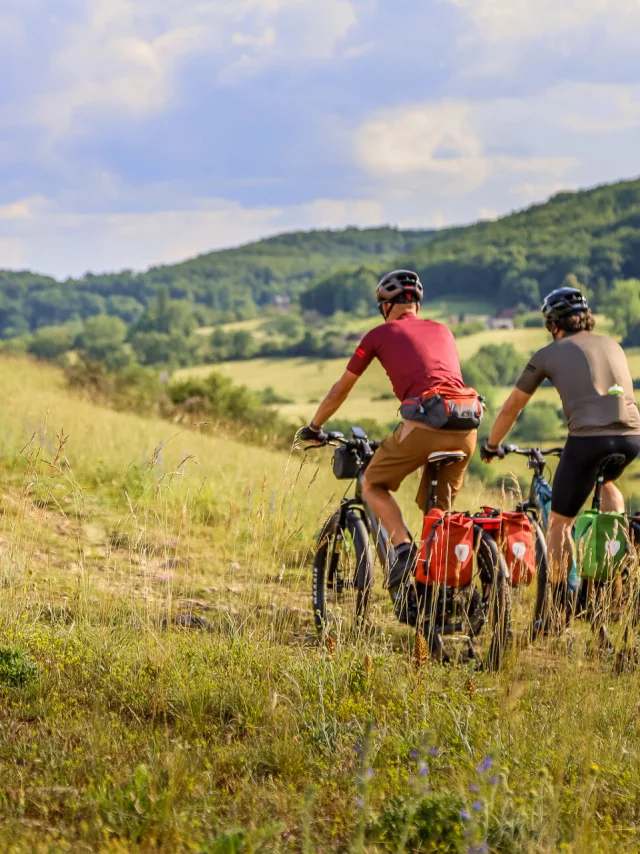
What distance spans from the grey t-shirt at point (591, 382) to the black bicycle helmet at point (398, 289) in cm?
86

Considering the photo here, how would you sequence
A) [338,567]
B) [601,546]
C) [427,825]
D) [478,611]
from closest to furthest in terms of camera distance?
1. [427,825]
2. [478,611]
3. [601,546]
4. [338,567]

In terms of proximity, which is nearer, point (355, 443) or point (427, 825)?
point (427, 825)

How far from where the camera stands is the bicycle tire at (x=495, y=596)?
15.8ft

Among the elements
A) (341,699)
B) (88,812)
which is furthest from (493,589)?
(88,812)

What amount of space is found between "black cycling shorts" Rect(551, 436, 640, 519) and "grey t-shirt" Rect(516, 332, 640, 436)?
5 centimetres

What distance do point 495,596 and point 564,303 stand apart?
6.35ft

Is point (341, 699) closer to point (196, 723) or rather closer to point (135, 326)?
point (196, 723)

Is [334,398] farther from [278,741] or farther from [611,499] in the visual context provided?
[278,741]

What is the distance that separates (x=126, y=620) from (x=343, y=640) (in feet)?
3.79

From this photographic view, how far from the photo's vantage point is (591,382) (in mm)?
5453

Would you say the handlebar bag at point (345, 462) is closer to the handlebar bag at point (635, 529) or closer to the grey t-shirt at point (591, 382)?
the grey t-shirt at point (591, 382)

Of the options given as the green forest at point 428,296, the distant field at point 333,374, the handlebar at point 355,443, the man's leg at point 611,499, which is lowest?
the man's leg at point 611,499

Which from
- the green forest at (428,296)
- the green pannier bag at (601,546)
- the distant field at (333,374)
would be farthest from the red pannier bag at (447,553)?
the green forest at (428,296)

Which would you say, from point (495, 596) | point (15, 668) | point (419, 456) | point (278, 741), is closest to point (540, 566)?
point (495, 596)
